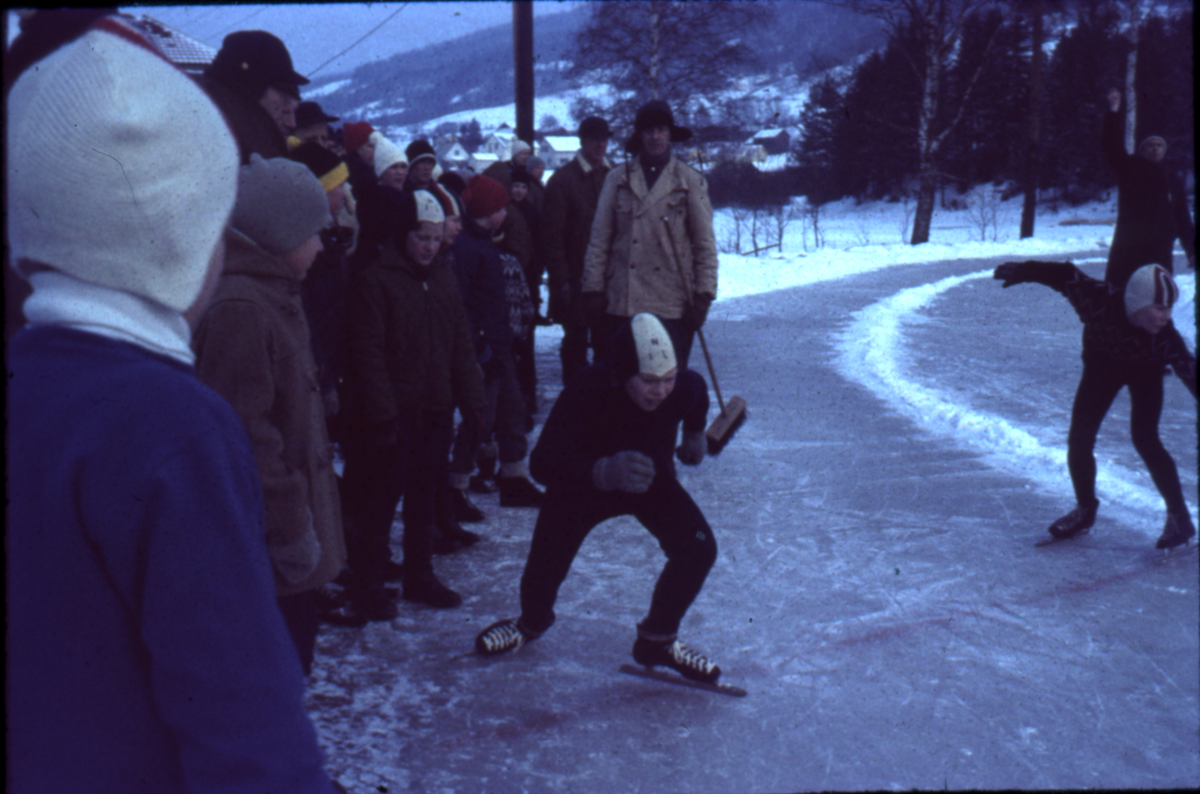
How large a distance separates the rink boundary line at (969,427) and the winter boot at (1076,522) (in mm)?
296

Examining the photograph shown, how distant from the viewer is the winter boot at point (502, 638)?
3512mm

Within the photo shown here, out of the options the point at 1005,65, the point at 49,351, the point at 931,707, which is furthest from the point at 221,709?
the point at 1005,65

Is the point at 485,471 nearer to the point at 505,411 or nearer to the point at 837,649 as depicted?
the point at 505,411

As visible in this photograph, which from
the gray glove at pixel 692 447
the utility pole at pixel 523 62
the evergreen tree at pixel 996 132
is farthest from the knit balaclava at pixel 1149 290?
the evergreen tree at pixel 996 132

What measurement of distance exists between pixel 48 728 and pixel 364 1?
4.31 metres

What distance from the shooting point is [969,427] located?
702 centimetres

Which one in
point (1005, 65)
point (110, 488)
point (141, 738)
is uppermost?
point (1005, 65)

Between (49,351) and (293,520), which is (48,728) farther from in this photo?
Answer: (293,520)

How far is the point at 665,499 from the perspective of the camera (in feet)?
11.0

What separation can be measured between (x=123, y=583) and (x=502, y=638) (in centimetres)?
277

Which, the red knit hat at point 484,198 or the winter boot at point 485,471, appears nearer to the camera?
the red knit hat at point 484,198

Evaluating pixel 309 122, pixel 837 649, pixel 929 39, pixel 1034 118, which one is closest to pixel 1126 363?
pixel 837 649

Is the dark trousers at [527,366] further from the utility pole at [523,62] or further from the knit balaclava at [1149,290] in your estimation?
the utility pole at [523,62]

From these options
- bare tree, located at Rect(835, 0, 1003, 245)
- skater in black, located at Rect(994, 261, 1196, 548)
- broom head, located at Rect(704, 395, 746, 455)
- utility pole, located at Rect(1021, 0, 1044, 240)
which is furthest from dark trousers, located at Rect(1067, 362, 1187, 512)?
utility pole, located at Rect(1021, 0, 1044, 240)
